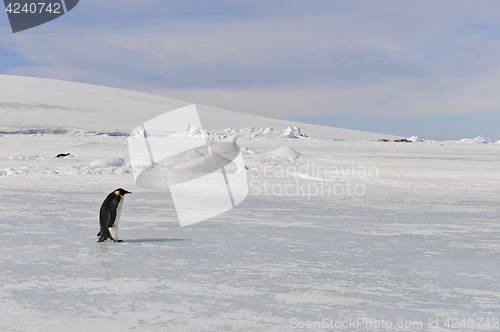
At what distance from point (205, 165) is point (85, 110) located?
3971cm

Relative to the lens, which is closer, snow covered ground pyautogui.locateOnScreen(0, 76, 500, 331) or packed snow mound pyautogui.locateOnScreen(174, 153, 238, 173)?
snow covered ground pyautogui.locateOnScreen(0, 76, 500, 331)

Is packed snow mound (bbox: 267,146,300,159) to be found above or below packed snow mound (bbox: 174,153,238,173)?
below

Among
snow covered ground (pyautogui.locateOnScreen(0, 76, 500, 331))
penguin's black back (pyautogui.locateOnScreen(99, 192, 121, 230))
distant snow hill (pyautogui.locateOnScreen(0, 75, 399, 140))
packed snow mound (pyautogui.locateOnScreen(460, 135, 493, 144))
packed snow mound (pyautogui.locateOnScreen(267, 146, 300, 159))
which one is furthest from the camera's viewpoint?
distant snow hill (pyautogui.locateOnScreen(0, 75, 399, 140))

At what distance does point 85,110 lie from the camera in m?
48.5

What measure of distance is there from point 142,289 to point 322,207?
14.8 feet

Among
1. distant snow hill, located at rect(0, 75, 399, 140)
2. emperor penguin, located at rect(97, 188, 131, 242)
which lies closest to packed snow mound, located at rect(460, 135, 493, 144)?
distant snow hill, located at rect(0, 75, 399, 140)

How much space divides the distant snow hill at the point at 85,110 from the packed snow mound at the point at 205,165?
76.0 ft

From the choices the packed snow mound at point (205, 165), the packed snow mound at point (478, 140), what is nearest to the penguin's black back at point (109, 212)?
the packed snow mound at point (205, 165)

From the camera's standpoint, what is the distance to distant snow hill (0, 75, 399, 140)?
40969 mm

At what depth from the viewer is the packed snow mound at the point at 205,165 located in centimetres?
1200

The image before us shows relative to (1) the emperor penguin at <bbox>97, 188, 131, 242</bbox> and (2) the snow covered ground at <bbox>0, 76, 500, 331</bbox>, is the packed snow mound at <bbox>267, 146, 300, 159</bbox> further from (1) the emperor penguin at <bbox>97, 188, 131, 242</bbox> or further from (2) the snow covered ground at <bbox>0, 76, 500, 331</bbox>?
(1) the emperor penguin at <bbox>97, 188, 131, 242</bbox>

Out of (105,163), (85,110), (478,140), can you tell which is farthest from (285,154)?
(85,110)

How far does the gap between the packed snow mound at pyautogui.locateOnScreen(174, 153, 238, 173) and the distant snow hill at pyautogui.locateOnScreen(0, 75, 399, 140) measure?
76.0ft

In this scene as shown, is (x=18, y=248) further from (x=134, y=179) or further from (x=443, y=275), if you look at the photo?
(x=134, y=179)
